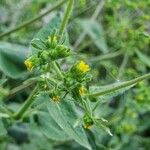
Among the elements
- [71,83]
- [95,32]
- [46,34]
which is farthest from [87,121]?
[95,32]

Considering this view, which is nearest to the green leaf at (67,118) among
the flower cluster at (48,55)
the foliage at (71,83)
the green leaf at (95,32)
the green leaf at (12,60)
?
the foliage at (71,83)

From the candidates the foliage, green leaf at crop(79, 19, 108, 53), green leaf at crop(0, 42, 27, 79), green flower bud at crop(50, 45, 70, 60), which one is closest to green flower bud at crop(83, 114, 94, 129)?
the foliage

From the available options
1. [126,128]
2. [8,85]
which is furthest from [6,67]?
[126,128]

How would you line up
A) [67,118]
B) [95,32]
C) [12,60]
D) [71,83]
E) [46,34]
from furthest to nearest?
[95,32]
[12,60]
[46,34]
[67,118]
[71,83]

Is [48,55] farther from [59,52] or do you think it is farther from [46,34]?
[46,34]

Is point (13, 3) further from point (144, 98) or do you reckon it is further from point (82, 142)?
point (82, 142)

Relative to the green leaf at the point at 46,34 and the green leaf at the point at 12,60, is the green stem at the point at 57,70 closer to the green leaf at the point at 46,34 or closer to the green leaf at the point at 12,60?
the green leaf at the point at 46,34
